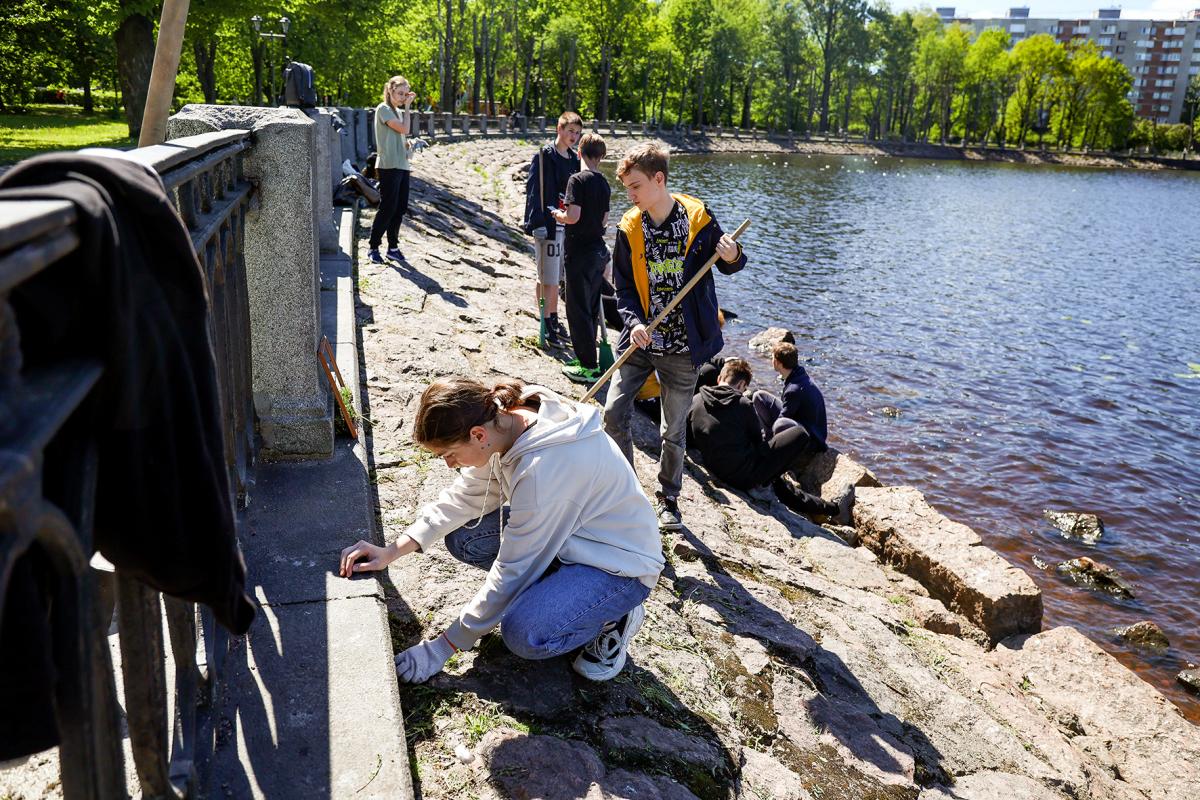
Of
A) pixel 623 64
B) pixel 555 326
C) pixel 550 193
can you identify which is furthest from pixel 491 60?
pixel 550 193

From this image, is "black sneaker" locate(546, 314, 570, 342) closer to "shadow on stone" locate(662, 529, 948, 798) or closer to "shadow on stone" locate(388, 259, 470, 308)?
"shadow on stone" locate(388, 259, 470, 308)

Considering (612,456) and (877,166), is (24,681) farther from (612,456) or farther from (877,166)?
(877,166)

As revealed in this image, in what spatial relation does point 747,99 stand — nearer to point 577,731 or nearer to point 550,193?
point 550,193

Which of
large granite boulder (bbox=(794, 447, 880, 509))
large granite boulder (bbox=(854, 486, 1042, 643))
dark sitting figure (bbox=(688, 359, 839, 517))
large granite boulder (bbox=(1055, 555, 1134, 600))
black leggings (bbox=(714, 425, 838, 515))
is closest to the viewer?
Answer: large granite boulder (bbox=(854, 486, 1042, 643))

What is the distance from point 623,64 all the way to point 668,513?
2694 inches

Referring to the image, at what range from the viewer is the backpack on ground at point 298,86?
9.41m

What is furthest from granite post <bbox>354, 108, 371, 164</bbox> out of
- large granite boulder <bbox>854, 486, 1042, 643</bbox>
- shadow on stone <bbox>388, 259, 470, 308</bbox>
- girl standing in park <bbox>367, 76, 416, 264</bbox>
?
large granite boulder <bbox>854, 486, 1042, 643</bbox>

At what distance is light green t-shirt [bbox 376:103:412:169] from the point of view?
9375 mm

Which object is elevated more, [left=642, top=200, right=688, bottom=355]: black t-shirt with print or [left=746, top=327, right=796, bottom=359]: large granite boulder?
[left=642, top=200, right=688, bottom=355]: black t-shirt with print

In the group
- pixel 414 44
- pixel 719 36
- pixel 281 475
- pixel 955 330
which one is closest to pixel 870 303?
pixel 955 330

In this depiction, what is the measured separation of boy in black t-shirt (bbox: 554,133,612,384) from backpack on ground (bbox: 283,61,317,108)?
3434 mm

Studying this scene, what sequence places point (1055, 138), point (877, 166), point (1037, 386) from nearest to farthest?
point (1037, 386)
point (877, 166)
point (1055, 138)

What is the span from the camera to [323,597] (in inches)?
129

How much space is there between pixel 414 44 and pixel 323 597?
53.6m
